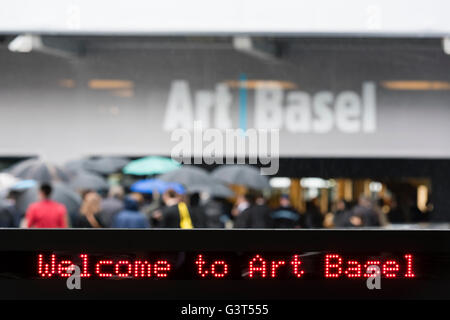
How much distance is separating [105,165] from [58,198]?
5164 mm

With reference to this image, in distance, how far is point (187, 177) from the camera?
39.4 feet

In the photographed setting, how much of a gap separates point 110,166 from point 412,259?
12.3 meters

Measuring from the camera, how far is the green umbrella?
13.4 meters

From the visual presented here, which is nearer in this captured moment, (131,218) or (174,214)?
(174,214)

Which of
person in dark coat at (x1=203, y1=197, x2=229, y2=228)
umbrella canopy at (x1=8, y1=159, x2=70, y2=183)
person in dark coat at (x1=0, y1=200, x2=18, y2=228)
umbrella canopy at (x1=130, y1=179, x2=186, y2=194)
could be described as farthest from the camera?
umbrella canopy at (x1=130, y1=179, x2=186, y2=194)

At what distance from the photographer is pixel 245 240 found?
2209mm

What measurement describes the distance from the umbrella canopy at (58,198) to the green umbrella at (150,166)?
11.7 feet

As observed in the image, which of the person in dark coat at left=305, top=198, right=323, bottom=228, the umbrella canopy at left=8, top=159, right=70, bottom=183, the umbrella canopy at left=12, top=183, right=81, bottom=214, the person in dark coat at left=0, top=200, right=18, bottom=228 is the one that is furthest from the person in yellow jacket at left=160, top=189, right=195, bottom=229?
the person in dark coat at left=305, top=198, right=323, bottom=228

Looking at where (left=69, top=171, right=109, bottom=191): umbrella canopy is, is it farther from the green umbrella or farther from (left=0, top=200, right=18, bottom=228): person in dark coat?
(left=0, top=200, right=18, bottom=228): person in dark coat

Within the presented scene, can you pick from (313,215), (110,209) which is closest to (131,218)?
(110,209)

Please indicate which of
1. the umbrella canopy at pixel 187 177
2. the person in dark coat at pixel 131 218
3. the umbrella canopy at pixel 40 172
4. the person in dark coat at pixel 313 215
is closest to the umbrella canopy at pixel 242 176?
the umbrella canopy at pixel 187 177

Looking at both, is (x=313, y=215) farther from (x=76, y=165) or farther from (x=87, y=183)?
(x=76, y=165)

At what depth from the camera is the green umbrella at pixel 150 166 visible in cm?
1344

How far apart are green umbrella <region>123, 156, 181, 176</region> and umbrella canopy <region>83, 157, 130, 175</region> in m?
0.16
